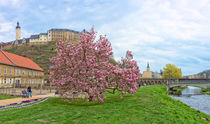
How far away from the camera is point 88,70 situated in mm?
17344

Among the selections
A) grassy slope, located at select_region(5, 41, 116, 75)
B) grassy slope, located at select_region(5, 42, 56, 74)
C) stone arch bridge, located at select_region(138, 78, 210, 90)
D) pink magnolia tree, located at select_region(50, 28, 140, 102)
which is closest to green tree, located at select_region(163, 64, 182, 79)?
stone arch bridge, located at select_region(138, 78, 210, 90)

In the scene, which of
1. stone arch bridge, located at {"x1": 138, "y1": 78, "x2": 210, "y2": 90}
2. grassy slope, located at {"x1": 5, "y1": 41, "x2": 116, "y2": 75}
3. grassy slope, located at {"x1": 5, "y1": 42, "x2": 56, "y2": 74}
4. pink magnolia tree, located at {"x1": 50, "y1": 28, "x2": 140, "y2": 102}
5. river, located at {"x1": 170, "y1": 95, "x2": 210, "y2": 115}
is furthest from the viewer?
grassy slope, located at {"x1": 5, "y1": 42, "x2": 56, "y2": 74}

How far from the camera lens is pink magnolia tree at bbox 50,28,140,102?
667 inches

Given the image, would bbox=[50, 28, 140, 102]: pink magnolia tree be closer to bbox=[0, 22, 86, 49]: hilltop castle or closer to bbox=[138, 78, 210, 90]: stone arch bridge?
bbox=[138, 78, 210, 90]: stone arch bridge

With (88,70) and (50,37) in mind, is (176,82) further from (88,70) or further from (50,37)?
(50,37)

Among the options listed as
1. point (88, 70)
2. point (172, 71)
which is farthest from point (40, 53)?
point (88, 70)

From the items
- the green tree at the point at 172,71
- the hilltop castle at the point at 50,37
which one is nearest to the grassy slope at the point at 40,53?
the hilltop castle at the point at 50,37

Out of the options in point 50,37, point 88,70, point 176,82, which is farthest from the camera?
point 50,37

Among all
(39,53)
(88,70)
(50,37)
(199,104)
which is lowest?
(199,104)

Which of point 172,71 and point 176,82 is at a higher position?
point 172,71

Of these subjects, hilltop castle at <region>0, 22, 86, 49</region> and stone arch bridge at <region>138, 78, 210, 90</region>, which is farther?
hilltop castle at <region>0, 22, 86, 49</region>

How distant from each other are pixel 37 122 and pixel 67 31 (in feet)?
495

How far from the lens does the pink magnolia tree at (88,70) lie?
55.6ft

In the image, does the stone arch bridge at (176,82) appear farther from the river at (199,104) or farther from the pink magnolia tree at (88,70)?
the pink magnolia tree at (88,70)
